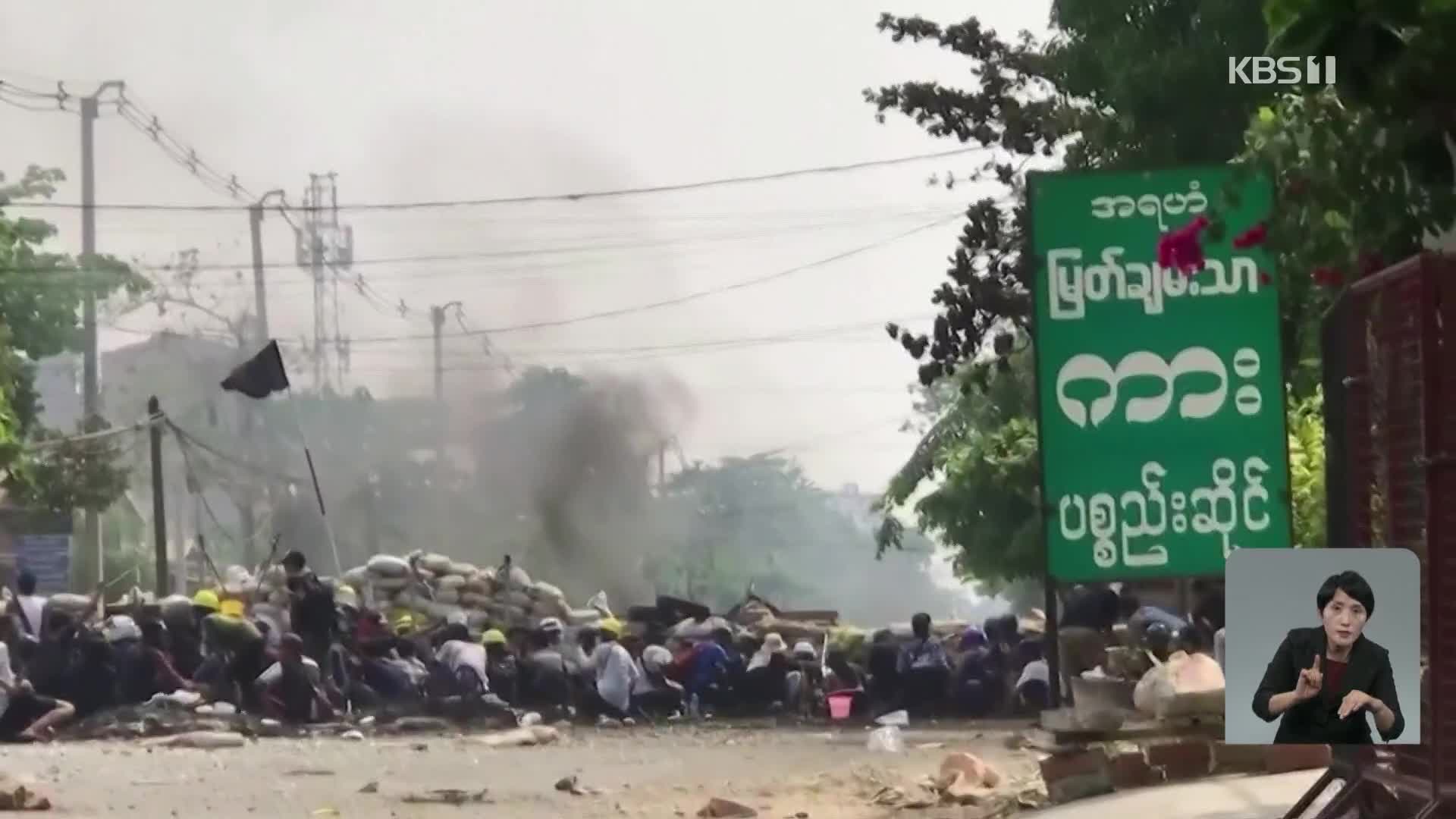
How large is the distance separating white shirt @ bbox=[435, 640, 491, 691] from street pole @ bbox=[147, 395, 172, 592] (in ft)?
11.4

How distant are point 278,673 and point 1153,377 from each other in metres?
11.6

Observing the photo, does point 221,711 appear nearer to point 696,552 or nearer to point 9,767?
point 9,767

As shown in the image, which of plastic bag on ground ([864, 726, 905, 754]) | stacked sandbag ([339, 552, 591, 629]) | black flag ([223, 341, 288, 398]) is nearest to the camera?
plastic bag on ground ([864, 726, 905, 754])

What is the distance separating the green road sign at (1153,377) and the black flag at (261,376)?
15.1 m

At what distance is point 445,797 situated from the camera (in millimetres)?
9516

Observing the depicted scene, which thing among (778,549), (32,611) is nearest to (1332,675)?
(32,611)

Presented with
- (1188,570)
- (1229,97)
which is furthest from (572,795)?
(1188,570)

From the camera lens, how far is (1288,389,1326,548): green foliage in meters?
6.30

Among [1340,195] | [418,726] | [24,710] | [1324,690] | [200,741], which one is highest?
[1340,195]

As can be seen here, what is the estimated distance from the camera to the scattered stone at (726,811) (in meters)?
8.40

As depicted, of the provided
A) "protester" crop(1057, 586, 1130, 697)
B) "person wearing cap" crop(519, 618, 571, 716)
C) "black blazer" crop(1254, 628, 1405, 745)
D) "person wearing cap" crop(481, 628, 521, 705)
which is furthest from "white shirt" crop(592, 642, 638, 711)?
"black blazer" crop(1254, 628, 1405, 745)

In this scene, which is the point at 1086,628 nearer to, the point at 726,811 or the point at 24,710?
the point at 726,811

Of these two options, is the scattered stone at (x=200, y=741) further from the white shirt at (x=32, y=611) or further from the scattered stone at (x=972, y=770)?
the scattered stone at (x=972, y=770)

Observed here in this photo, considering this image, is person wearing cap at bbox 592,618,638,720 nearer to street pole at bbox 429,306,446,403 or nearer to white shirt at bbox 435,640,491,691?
white shirt at bbox 435,640,491,691
